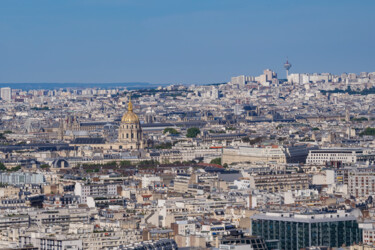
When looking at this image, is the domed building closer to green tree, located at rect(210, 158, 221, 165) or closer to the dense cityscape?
the dense cityscape

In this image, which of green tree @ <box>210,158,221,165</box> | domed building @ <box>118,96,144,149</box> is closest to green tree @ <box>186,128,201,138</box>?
domed building @ <box>118,96,144,149</box>

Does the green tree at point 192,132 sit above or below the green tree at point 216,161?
above

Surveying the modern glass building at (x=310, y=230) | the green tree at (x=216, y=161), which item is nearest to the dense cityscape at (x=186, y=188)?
the modern glass building at (x=310, y=230)

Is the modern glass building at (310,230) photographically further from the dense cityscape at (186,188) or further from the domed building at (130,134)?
the domed building at (130,134)

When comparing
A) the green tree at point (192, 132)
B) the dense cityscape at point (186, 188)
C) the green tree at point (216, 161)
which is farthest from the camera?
the green tree at point (192, 132)

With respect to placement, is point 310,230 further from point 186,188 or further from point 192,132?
point 192,132

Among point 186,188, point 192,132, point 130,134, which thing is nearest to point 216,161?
point 130,134

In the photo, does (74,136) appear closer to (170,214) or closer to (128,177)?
(128,177)
